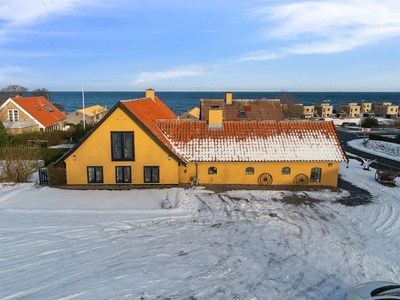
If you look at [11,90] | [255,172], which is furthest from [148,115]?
[11,90]

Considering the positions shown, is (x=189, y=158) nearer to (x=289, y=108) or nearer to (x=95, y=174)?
(x=95, y=174)

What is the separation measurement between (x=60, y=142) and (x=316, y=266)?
112 feet

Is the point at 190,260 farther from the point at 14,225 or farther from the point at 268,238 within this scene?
the point at 14,225

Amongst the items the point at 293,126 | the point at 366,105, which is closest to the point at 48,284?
the point at 293,126

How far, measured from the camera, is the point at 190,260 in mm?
12594

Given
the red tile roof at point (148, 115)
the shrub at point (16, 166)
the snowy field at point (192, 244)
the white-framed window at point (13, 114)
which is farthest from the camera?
the white-framed window at point (13, 114)

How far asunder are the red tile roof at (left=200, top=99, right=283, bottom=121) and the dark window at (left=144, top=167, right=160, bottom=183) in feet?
48.7

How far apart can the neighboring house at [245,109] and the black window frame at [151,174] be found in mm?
14822

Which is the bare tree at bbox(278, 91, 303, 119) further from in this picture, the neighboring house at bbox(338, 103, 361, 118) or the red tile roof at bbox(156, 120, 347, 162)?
the red tile roof at bbox(156, 120, 347, 162)

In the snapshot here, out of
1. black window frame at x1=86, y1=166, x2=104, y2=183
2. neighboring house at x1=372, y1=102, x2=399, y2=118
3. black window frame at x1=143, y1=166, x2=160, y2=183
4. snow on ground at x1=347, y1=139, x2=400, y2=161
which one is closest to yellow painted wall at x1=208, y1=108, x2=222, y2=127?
black window frame at x1=143, y1=166, x2=160, y2=183

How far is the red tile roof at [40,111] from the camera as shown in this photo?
1698 inches

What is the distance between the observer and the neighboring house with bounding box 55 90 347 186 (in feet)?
72.0

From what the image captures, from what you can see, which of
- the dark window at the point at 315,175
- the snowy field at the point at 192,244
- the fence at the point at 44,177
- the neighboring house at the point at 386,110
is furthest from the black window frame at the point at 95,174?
the neighboring house at the point at 386,110

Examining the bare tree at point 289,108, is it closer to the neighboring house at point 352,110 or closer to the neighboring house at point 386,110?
the neighboring house at point 352,110
